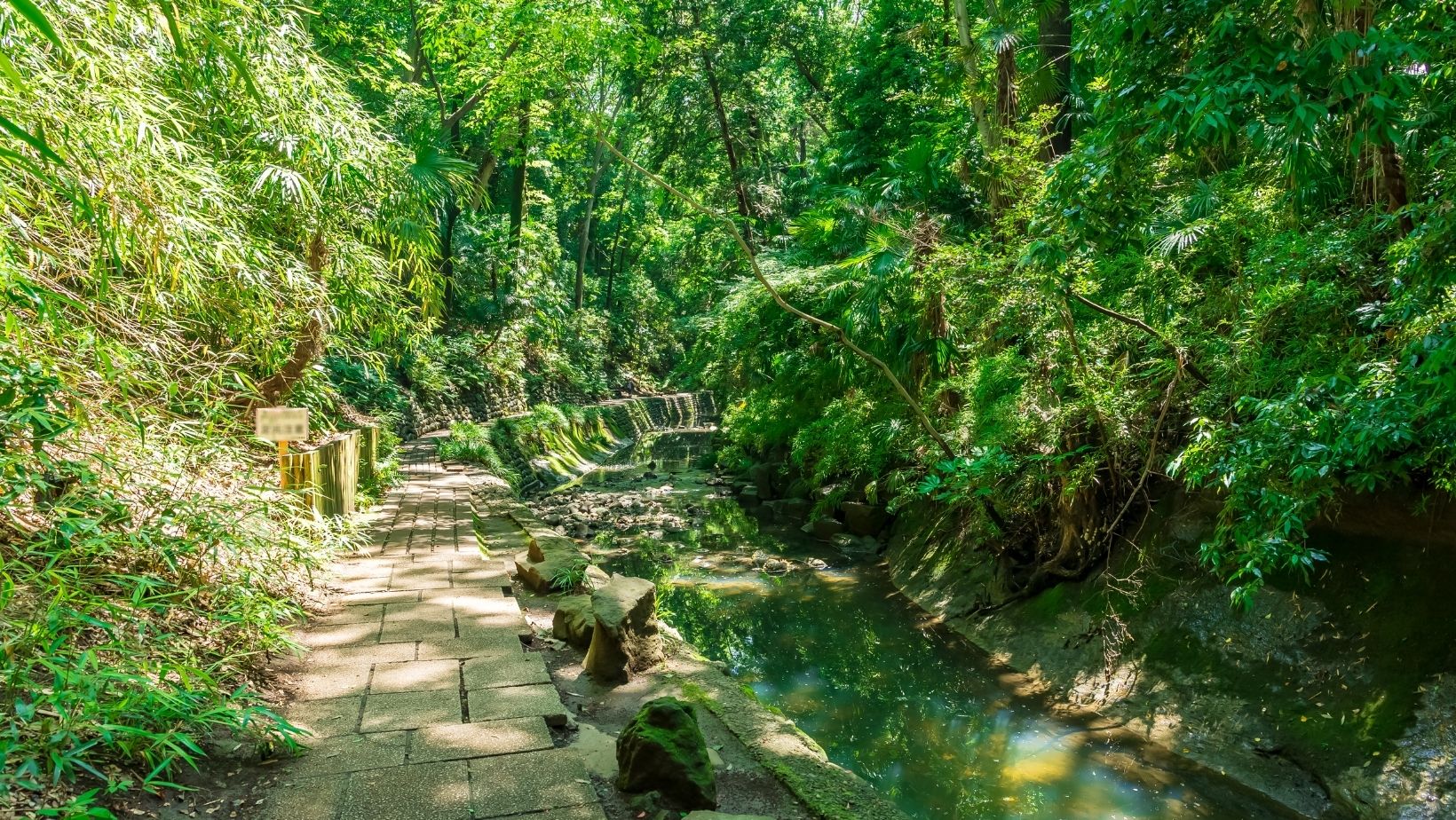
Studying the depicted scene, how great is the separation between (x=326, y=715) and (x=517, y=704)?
0.73 metres


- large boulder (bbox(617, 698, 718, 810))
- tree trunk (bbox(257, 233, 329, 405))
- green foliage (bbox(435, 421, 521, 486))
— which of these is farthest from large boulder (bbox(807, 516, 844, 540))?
large boulder (bbox(617, 698, 718, 810))

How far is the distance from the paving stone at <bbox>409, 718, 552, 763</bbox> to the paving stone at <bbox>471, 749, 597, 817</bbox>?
0.22 ft

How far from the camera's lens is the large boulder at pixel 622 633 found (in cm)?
413

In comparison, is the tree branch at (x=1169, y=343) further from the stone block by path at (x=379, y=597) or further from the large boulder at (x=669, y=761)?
the stone block by path at (x=379, y=597)

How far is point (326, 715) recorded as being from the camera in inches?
123

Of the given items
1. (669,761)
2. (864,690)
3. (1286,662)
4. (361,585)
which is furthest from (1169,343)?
(361,585)

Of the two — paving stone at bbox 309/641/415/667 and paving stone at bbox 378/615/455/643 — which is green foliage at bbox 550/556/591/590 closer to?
paving stone at bbox 378/615/455/643

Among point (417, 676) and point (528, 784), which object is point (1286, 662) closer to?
point (528, 784)

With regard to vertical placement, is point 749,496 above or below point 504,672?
below

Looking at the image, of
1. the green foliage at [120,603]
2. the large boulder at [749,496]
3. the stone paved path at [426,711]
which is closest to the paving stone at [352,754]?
the stone paved path at [426,711]

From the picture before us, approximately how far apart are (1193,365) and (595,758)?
13.4 ft

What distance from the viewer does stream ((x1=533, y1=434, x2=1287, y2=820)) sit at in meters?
4.23

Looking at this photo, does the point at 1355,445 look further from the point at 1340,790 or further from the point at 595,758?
the point at 595,758

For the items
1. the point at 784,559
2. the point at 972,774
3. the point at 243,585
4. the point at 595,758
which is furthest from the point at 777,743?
the point at 784,559
